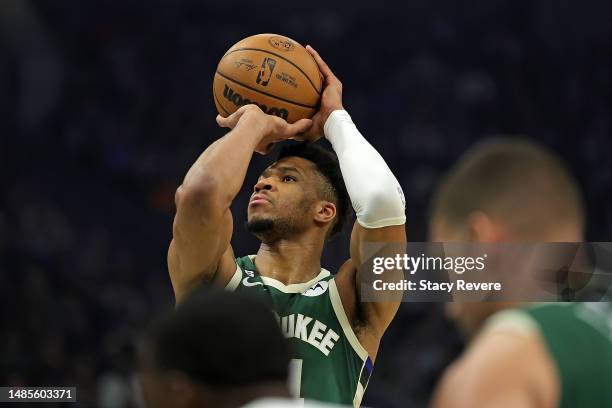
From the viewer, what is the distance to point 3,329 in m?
8.09

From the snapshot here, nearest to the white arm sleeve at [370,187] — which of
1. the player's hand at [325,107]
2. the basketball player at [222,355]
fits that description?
the player's hand at [325,107]

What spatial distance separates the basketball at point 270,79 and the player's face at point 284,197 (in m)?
0.23

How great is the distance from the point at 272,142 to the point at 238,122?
0.59 ft

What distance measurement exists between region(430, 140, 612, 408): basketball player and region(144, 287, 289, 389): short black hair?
0.33 metres

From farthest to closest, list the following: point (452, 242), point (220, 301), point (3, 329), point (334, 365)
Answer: point (3, 329) → point (334, 365) → point (452, 242) → point (220, 301)

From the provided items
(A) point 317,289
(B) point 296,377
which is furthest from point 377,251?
(B) point 296,377

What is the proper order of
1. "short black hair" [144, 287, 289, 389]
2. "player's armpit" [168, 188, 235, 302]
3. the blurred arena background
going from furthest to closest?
the blurred arena background, "player's armpit" [168, 188, 235, 302], "short black hair" [144, 287, 289, 389]

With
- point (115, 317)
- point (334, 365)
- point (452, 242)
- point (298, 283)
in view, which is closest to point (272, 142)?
point (298, 283)

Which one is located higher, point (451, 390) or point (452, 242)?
point (452, 242)

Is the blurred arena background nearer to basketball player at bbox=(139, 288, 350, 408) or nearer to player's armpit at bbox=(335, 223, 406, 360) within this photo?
player's armpit at bbox=(335, 223, 406, 360)

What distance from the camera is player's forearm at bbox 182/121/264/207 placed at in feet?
11.4

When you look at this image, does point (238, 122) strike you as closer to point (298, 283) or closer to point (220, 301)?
point (298, 283)

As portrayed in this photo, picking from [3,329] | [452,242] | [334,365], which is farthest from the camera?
[3,329]

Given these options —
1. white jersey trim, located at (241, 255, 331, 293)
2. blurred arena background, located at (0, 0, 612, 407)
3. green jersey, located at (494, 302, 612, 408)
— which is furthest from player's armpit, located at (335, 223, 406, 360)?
blurred arena background, located at (0, 0, 612, 407)
